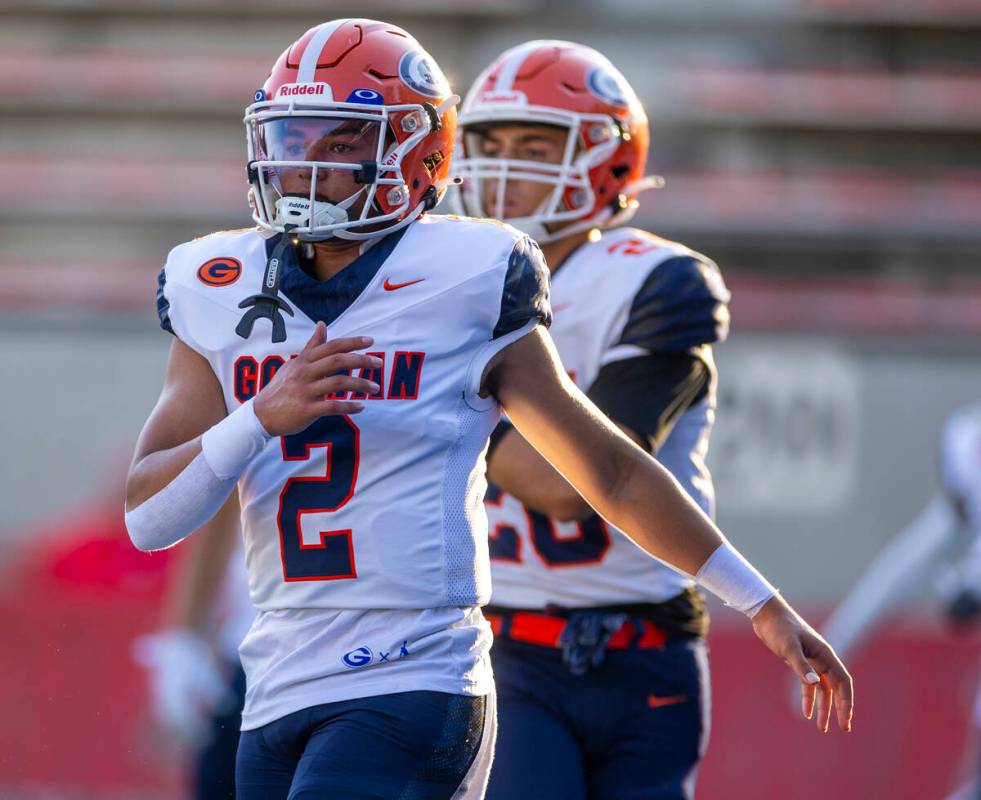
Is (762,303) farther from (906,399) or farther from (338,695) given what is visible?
(338,695)

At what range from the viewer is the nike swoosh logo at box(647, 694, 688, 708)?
9.53 ft

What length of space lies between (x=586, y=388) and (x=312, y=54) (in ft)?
3.00

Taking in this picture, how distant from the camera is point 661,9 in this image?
1267 centimetres

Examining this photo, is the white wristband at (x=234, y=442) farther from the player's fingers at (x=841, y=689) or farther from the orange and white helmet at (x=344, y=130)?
the player's fingers at (x=841, y=689)

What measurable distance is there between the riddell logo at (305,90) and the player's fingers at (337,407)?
469 mm

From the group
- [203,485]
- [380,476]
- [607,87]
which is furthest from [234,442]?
[607,87]

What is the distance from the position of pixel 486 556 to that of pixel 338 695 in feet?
0.97

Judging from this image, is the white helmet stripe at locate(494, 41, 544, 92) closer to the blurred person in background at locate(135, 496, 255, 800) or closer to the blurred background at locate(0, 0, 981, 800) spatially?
the blurred person in background at locate(135, 496, 255, 800)

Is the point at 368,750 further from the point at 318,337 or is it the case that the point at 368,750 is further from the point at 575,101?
the point at 575,101

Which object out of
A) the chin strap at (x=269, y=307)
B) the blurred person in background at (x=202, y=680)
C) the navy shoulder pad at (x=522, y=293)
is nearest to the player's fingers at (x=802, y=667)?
the navy shoulder pad at (x=522, y=293)

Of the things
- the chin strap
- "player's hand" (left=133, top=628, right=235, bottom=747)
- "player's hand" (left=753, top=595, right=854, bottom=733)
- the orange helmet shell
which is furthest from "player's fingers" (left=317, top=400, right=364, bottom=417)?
"player's hand" (left=133, top=628, right=235, bottom=747)

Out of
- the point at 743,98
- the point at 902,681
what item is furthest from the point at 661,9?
the point at 902,681

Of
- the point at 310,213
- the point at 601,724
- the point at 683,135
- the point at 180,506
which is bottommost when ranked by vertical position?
the point at 683,135

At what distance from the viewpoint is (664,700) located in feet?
9.57
